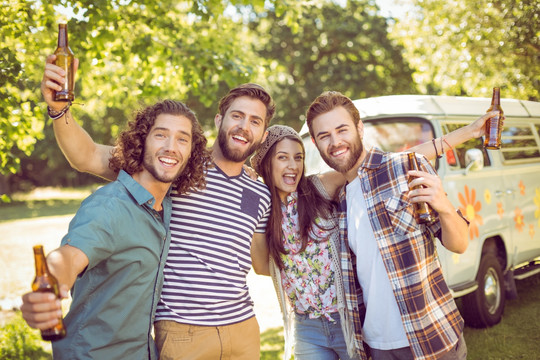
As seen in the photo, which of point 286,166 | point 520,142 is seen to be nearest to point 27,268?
point 286,166

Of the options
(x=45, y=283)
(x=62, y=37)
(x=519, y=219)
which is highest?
(x=62, y=37)

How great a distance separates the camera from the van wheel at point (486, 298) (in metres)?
5.54

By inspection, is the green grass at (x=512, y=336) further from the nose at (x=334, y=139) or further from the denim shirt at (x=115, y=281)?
the denim shirt at (x=115, y=281)

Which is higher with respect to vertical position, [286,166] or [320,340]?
Answer: [286,166]

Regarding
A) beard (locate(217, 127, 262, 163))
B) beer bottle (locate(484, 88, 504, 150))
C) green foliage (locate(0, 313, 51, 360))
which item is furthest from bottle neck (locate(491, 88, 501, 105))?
green foliage (locate(0, 313, 51, 360))

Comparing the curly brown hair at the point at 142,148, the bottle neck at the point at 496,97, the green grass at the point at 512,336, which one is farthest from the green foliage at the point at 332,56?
the curly brown hair at the point at 142,148

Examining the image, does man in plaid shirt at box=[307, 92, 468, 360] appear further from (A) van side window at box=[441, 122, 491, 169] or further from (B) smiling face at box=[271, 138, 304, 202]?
(A) van side window at box=[441, 122, 491, 169]

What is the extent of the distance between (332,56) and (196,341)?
21140 millimetres

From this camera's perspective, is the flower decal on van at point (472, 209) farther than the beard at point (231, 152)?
Yes

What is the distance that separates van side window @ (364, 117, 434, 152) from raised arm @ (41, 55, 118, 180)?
3294 mm

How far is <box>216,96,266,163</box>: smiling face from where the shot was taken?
3068 mm

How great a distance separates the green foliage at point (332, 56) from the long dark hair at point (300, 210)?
17.9m

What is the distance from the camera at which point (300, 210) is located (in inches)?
128

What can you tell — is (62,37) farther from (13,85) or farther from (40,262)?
(13,85)
